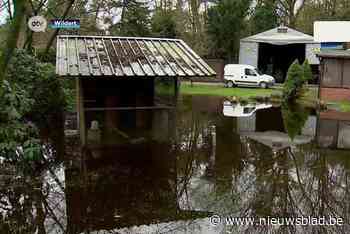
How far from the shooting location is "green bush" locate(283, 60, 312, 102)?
858 inches

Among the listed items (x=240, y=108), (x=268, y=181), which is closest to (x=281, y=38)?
(x=240, y=108)

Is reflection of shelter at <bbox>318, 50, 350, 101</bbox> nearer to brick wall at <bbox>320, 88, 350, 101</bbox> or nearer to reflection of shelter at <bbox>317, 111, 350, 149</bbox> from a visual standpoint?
brick wall at <bbox>320, 88, 350, 101</bbox>

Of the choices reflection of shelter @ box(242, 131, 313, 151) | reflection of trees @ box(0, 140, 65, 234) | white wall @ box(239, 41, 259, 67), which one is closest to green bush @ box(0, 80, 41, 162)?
reflection of trees @ box(0, 140, 65, 234)

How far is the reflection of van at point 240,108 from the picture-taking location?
59.4 feet

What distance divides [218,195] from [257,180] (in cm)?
130

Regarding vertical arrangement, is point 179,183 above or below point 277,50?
below

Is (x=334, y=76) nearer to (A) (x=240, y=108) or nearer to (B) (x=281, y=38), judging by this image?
(A) (x=240, y=108)

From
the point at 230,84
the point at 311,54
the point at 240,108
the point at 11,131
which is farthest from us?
the point at 311,54

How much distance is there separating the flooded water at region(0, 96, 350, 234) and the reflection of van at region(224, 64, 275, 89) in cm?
1484

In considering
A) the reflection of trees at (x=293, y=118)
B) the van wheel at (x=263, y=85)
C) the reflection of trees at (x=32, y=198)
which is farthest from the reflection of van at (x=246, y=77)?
the reflection of trees at (x=32, y=198)

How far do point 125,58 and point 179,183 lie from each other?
4.08 m

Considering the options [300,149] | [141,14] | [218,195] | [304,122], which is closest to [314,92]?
[304,122]

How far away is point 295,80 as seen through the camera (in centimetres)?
2180

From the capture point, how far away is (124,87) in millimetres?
13312
